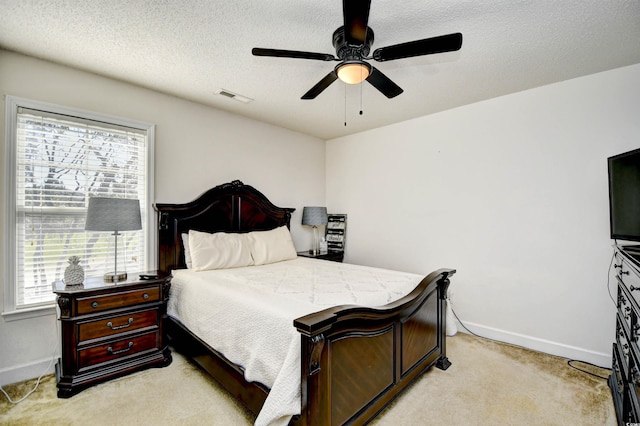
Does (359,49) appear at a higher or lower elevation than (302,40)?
lower

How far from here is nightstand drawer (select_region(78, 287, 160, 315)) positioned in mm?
2234

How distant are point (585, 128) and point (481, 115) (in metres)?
0.91

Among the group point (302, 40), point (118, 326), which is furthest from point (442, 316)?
point (118, 326)

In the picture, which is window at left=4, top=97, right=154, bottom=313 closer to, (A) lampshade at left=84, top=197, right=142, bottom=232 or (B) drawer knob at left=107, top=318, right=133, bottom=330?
(A) lampshade at left=84, top=197, right=142, bottom=232

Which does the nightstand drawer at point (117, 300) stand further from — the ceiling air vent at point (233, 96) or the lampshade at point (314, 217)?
the lampshade at point (314, 217)

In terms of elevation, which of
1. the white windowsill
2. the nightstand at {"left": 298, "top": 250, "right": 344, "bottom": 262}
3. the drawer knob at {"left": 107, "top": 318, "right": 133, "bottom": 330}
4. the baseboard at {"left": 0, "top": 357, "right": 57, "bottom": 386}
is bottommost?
the baseboard at {"left": 0, "top": 357, "right": 57, "bottom": 386}

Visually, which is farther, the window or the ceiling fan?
the window

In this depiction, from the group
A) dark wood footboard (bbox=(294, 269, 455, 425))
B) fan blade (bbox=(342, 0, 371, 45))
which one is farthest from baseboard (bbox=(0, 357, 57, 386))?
fan blade (bbox=(342, 0, 371, 45))

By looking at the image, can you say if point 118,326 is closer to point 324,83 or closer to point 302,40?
point 324,83

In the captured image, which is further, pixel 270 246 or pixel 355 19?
pixel 270 246

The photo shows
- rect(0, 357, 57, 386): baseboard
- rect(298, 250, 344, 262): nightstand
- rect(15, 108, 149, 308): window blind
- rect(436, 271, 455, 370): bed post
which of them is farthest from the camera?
rect(298, 250, 344, 262): nightstand

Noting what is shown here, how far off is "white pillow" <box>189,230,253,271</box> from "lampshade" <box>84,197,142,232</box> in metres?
0.66

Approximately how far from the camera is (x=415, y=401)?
6.96 feet

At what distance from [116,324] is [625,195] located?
12.5 ft
